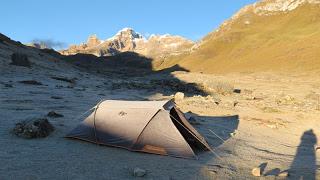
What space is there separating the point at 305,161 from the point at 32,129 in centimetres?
939

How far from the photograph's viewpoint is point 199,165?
12773 millimetres

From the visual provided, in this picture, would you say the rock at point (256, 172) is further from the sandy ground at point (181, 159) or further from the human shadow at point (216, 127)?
the human shadow at point (216, 127)

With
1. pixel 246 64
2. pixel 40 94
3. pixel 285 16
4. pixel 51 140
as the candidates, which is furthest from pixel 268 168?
pixel 285 16

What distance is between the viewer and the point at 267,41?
109m

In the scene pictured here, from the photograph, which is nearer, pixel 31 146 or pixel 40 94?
pixel 31 146

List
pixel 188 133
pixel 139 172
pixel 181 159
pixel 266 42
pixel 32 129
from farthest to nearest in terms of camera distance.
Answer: pixel 266 42, pixel 188 133, pixel 32 129, pixel 181 159, pixel 139 172

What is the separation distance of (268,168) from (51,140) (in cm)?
708

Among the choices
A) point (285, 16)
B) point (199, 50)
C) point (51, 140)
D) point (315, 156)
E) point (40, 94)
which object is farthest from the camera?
point (199, 50)

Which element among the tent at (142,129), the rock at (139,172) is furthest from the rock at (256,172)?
the rock at (139,172)

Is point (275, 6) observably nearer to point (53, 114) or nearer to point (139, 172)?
point (53, 114)

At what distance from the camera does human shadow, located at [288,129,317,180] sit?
12602 mm

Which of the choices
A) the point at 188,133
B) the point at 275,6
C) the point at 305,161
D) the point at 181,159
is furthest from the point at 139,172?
the point at 275,6

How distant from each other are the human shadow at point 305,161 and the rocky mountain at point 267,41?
1923 inches

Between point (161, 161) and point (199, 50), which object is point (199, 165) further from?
point (199, 50)
